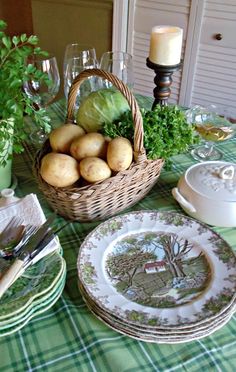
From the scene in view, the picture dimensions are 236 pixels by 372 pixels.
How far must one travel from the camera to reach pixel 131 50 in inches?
94.6

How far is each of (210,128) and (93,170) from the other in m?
0.48

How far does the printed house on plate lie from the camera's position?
0.65 m

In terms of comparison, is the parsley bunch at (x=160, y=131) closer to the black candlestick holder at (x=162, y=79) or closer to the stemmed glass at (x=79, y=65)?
the black candlestick holder at (x=162, y=79)

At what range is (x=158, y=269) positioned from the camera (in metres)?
0.65

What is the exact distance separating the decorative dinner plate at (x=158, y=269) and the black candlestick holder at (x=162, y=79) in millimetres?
358


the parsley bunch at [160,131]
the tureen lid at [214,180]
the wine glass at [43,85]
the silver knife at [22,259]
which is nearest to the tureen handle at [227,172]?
the tureen lid at [214,180]

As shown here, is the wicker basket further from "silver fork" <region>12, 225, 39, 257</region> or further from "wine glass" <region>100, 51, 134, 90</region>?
"wine glass" <region>100, 51, 134, 90</region>

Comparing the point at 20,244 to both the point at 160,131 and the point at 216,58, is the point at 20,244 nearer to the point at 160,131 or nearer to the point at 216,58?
the point at 160,131

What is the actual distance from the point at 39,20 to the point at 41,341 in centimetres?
263

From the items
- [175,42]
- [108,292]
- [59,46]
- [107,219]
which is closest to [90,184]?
[107,219]

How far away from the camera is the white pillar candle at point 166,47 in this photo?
0.90m

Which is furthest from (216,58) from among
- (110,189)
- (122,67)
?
(110,189)

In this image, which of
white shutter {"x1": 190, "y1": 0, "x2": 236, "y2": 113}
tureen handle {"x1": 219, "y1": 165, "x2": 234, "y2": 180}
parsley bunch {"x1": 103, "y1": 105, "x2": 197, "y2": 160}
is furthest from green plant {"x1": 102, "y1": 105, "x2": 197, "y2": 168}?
white shutter {"x1": 190, "y1": 0, "x2": 236, "y2": 113}

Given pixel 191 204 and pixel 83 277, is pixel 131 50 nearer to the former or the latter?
pixel 191 204
